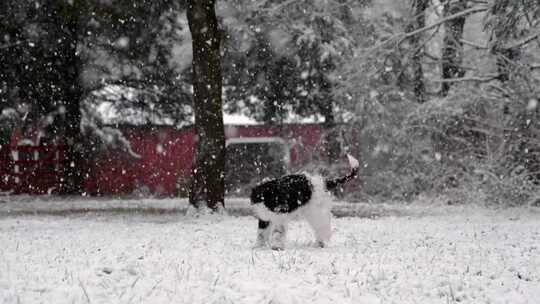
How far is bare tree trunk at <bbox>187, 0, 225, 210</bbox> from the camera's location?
1459cm

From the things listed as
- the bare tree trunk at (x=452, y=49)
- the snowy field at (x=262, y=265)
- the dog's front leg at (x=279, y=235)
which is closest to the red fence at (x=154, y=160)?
the bare tree trunk at (x=452, y=49)

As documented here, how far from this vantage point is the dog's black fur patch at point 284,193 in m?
8.59

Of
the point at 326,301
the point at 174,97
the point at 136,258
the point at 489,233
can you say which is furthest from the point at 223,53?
the point at 326,301

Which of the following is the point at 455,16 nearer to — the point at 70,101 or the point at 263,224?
the point at 263,224

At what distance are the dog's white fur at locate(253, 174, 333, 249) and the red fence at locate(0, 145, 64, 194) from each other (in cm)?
1592

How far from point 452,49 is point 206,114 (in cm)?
935

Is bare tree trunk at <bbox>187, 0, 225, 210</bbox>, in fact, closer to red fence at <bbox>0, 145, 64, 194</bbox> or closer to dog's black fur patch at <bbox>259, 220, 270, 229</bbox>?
dog's black fur patch at <bbox>259, 220, 270, 229</bbox>

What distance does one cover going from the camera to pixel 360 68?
62.8 feet

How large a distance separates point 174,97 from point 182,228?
11800mm

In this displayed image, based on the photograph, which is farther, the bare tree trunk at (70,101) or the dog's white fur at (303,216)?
the bare tree trunk at (70,101)

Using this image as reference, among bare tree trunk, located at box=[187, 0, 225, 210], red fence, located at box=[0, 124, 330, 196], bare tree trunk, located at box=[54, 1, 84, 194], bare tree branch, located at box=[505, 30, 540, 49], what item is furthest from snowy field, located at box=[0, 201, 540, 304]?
red fence, located at box=[0, 124, 330, 196]

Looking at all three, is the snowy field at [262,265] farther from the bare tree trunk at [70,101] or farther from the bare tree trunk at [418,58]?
the bare tree trunk at [70,101]

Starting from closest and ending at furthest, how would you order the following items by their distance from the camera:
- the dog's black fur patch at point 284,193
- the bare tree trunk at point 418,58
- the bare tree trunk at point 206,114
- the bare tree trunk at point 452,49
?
the dog's black fur patch at point 284,193
the bare tree trunk at point 206,114
the bare tree trunk at point 418,58
the bare tree trunk at point 452,49

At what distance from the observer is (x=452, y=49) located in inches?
803
